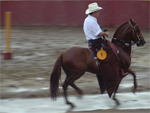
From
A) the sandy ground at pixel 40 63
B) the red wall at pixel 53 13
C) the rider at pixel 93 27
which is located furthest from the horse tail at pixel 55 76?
the red wall at pixel 53 13

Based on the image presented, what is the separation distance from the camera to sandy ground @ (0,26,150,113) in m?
8.33

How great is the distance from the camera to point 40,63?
35.3 ft

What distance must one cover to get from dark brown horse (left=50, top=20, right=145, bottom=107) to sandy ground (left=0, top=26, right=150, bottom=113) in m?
0.98

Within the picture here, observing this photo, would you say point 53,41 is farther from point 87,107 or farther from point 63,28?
point 87,107

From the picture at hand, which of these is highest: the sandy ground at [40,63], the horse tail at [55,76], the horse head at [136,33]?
the horse head at [136,33]

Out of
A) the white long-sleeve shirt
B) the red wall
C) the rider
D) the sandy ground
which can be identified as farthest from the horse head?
the red wall

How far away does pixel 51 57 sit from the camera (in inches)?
456

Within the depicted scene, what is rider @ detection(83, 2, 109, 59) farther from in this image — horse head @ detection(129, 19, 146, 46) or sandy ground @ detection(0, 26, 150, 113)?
sandy ground @ detection(0, 26, 150, 113)

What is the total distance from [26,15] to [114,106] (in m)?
11.6

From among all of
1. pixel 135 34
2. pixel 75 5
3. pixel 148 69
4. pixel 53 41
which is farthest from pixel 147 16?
pixel 135 34

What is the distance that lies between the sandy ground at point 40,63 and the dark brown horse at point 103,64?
98 cm

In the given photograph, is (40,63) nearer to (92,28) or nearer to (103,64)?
(103,64)

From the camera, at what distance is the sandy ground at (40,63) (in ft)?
27.3

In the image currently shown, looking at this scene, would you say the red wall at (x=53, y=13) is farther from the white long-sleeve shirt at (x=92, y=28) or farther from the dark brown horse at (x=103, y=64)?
the white long-sleeve shirt at (x=92, y=28)
